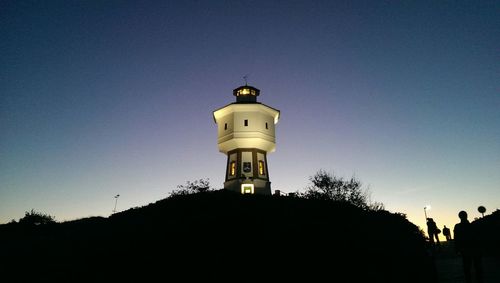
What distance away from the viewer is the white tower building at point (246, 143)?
35719 millimetres

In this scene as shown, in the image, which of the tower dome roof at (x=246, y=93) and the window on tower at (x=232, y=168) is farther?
the tower dome roof at (x=246, y=93)

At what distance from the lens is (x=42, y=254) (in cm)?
1625

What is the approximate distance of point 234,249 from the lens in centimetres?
1365

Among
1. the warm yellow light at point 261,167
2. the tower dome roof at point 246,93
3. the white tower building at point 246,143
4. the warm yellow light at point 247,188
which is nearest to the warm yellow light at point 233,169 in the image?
the white tower building at point 246,143

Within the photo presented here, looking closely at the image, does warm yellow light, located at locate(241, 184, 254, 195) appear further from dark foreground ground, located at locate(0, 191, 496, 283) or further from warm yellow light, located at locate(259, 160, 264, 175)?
dark foreground ground, located at locate(0, 191, 496, 283)

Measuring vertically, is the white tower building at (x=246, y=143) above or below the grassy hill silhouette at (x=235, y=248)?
above

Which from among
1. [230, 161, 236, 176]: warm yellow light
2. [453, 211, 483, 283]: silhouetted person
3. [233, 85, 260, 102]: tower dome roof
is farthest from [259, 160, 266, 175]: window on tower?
[453, 211, 483, 283]: silhouetted person

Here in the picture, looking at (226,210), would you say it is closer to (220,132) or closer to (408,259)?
(408,259)

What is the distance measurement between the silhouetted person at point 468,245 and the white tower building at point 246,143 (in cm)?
2693

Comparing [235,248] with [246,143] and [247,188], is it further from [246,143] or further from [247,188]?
[246,143]

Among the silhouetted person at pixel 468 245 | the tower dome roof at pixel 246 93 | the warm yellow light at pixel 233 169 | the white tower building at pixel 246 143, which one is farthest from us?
the tower dome roof at pixel 246 93

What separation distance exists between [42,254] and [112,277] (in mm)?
7168

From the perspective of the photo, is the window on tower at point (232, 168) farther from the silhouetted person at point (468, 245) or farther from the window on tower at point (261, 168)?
the silhouetted person at point (468, 245)

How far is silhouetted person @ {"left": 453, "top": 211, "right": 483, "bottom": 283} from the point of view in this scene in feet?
28.1
